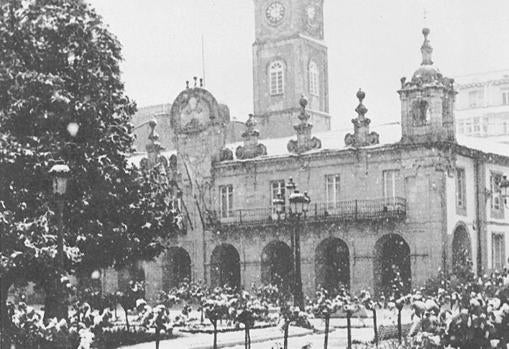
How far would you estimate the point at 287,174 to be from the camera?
143 ft

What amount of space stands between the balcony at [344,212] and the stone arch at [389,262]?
4.24 feet

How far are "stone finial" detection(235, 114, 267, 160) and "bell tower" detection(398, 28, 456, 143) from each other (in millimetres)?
7995

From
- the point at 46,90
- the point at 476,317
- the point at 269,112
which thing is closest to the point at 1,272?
the point at 46,90

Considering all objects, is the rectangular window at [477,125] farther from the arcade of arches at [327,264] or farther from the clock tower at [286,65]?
the arcade of arches at [327,264]

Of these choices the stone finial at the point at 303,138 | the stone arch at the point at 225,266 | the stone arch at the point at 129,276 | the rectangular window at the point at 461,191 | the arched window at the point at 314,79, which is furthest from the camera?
the arched window at the point at 314,79

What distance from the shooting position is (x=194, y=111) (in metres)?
47.2

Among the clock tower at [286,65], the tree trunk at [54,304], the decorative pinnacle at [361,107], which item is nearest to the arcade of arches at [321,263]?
the decorative pinnacle at [361,107]

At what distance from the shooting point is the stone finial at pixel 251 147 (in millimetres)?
44781

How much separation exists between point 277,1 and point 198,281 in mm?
22142

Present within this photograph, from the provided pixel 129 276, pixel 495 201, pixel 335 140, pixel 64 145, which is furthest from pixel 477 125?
pixel 64 145

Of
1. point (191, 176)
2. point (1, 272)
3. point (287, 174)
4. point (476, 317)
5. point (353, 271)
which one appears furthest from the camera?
point (191, 176)

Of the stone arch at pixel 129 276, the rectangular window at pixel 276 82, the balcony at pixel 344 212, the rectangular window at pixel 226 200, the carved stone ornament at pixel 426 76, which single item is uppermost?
the rectangular window at pixel 276 82

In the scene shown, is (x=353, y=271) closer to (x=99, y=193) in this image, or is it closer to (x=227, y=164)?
(x=227, y=164)

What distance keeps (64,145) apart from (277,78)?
3355cm
